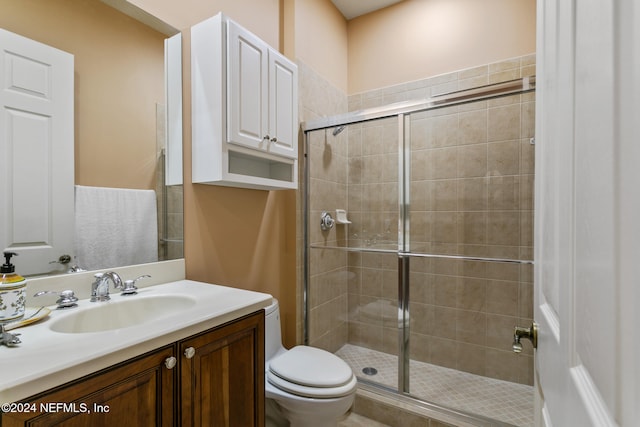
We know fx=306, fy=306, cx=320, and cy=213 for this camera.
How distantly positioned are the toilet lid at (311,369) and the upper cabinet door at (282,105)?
1107mm

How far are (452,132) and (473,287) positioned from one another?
1.14 metres

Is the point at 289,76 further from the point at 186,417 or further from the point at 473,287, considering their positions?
the point at 473,287

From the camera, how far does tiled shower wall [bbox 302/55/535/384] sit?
207 centimetres

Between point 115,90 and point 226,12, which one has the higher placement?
point 226,12

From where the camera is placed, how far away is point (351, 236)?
255cm

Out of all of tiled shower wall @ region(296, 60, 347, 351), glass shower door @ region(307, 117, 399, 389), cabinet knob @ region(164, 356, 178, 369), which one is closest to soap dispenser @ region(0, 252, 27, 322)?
cabinet knob @ region(164, 356, 178, 369)

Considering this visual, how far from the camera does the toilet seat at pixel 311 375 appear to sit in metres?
1.38

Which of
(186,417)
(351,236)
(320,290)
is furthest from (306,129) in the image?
(186,417)

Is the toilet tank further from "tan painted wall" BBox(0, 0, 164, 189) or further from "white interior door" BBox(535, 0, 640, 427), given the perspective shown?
"white interior door" BBox(535, 0, 640, 427)

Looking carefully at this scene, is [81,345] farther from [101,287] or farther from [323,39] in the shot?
[323,39]

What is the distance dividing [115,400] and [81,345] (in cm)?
15

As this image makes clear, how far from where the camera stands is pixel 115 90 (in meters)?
1.26

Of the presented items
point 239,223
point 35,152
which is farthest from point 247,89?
point 35,152

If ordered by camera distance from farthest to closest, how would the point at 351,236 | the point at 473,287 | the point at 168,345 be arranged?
the point at 351,236 → the point at 473,287 → the point at 168,345
